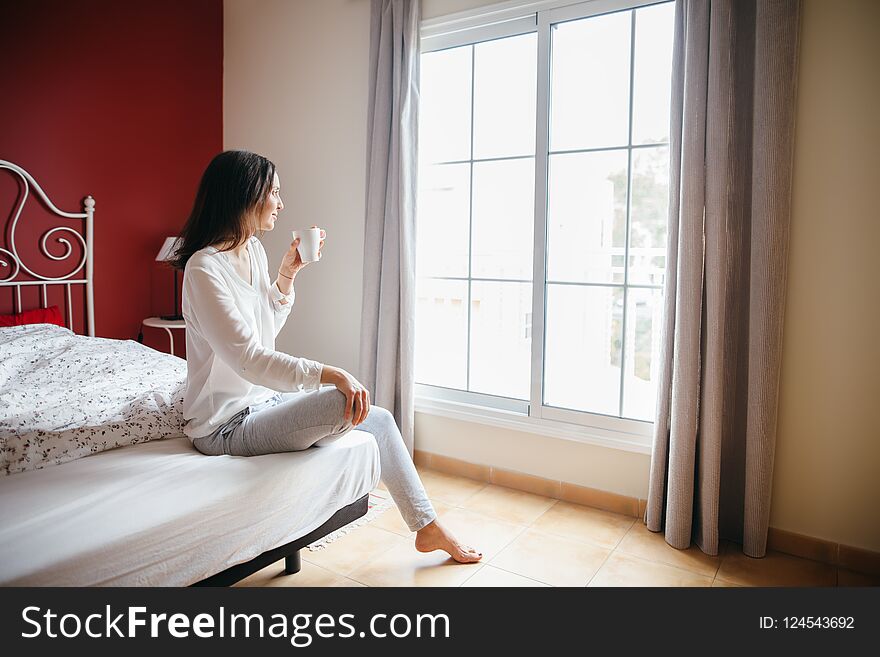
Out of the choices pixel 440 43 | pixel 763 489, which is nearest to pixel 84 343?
pixel 440 43

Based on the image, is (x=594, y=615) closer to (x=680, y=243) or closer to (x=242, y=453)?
(x=242, y=453)

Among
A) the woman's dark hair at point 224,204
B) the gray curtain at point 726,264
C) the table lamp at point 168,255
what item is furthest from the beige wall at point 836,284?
the table lamp at point 168,255

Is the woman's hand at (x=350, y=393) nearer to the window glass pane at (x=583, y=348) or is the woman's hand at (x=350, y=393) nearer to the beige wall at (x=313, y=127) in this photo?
the window glass pane at (x=583, y=348)

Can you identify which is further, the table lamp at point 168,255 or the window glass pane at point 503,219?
the table lamp at point 168,255

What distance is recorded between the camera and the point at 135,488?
145 centimetres

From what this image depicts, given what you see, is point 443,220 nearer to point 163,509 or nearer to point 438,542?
point 438,542

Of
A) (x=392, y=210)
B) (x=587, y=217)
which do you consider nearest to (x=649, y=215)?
(x=587, y=217)

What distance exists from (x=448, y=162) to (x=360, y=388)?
1.76m

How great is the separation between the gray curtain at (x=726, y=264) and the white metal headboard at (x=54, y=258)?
274 cm

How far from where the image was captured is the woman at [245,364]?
1604 millimetres

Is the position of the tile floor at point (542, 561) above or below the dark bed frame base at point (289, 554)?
below

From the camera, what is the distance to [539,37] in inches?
107

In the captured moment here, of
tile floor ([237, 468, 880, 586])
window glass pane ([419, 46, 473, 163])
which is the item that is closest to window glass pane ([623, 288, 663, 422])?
tile floor ([237, 468, 880, 586])

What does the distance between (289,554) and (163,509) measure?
0.46m
